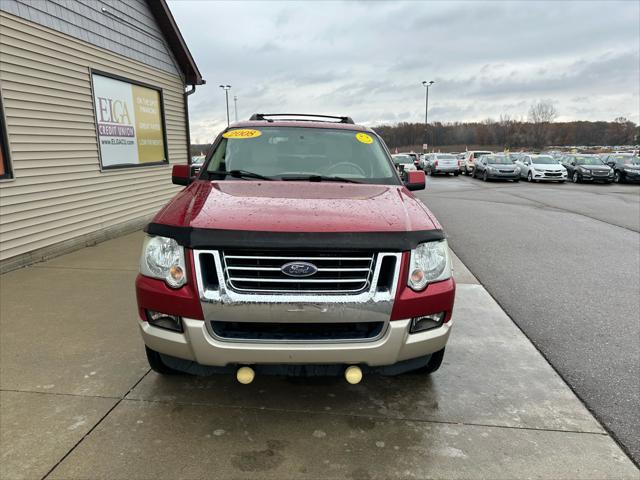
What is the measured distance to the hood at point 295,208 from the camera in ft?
8.29

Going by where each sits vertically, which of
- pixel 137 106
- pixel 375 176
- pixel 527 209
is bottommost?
pixel 527 209

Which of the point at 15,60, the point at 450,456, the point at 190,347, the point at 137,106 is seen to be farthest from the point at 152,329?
the point at 137,106

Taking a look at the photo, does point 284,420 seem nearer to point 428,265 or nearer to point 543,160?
point 428,265

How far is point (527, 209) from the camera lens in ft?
43.0

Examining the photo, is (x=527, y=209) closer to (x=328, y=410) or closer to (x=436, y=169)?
(x=328, y=410)

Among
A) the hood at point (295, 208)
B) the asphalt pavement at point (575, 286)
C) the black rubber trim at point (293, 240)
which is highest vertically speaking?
the hood at point (295, 208)

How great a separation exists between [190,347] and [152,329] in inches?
11.5

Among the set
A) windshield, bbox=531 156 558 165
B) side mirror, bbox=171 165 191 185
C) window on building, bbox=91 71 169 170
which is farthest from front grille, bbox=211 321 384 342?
windshield, bbox=531 156 558 165

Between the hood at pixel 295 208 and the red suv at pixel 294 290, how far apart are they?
1 centimetres

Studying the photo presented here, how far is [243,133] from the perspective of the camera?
4180mm

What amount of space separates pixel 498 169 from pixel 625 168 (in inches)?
255

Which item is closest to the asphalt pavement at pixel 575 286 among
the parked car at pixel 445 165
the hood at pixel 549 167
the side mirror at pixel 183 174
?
the side mirror at pixel 183 174

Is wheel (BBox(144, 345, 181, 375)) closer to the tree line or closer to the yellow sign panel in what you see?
the yellow sign panel

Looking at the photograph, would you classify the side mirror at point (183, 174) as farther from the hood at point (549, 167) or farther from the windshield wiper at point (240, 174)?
the hood at point (549, 167)
